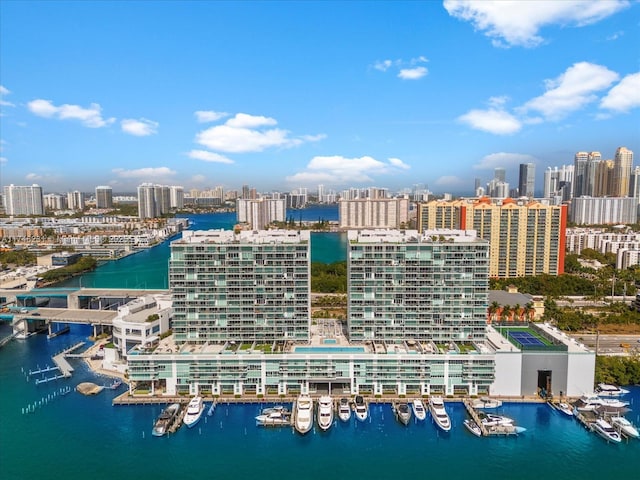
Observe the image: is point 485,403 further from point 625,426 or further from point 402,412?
point 625,426

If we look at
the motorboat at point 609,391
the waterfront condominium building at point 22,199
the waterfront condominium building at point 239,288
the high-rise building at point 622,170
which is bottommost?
the motorboat at point 609,391

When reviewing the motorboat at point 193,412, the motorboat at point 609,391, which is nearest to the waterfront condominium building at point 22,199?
the motorboat at point 193,412

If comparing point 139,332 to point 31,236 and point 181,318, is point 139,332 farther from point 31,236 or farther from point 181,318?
point 31,236

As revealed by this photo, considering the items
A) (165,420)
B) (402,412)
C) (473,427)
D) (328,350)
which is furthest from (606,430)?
(165,420)

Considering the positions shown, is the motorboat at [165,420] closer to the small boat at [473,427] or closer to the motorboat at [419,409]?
the motorboat at [419,409]

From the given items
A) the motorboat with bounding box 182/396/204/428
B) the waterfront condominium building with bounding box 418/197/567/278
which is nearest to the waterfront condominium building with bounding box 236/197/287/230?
the waterfront condominium building with bounding box 418/197/567/278

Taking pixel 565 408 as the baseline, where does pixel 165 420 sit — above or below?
below
